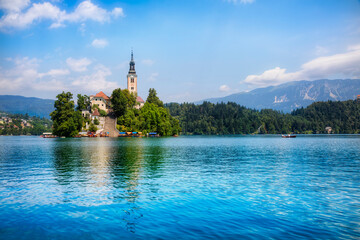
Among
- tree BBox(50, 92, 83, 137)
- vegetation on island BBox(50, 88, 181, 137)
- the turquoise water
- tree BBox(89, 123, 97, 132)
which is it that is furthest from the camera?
tree BBox(89, 123, 97, 132)

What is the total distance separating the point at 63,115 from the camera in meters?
128

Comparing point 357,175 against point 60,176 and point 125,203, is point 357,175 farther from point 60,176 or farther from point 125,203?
point 60,176

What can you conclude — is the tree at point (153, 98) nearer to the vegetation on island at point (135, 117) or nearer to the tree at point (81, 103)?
the vegetation on island at point (135, 117)

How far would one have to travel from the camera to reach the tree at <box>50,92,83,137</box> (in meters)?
129

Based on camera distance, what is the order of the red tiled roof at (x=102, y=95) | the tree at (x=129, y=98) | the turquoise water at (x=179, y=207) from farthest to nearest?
the red tiled roof at (x=102, y=95)
the tree at (x=129, y=98)
the turquoise water at (x=179, y=207)

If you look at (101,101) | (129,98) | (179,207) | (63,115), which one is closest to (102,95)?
(101,101)

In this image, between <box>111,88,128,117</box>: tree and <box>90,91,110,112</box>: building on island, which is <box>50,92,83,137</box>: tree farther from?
<box>90,91,110,112</box>: building on island

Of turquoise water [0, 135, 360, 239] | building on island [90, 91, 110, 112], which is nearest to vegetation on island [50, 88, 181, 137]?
building on island [90, 91, 110, 112]

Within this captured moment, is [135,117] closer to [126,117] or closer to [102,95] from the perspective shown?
Result: [126,117]

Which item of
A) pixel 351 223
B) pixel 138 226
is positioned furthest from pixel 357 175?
pixel 138 226

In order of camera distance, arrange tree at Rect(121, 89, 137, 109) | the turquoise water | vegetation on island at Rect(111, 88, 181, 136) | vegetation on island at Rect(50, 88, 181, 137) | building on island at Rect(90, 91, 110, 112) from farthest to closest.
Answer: tree at Rect(121, 89, 137, 109), building on island at Rect(90, 91, 110, 112), vegetation on island at Rect(111, 88, 181, 136), vegetation on island at Rect(50, 88, 181, 137), the turquoise water

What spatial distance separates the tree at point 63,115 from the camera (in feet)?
423

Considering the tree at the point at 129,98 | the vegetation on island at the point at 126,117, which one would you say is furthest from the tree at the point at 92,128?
the tree at the point at 129,98

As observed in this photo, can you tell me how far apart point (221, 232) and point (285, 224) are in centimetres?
319
